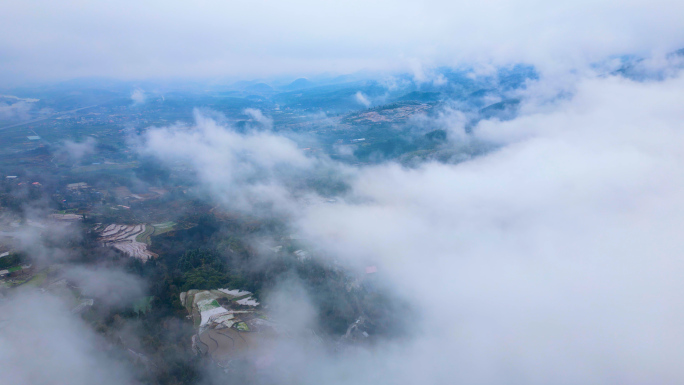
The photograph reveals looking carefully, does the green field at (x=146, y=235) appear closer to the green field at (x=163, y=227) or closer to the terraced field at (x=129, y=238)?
the terraced field at (x=129, y=238)

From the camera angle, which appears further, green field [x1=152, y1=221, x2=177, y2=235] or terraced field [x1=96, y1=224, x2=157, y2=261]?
green field [x1=152, y1=221, x2=177, y2=235]

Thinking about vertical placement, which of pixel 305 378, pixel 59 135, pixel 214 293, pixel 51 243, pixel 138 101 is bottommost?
pixel 305 378

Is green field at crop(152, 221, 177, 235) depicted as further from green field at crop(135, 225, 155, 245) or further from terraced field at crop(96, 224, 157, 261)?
terraced field at crop(96, 224, 157, 261)

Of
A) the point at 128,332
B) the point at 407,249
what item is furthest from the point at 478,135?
the point at 128,332

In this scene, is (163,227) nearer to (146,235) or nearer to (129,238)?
(146,235)

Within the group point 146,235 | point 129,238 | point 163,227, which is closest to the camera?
point 129,238

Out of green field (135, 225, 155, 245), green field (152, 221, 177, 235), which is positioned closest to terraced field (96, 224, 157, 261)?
green field (135, 225, 155, 245)

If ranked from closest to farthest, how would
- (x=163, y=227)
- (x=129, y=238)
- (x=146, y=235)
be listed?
(x=129, y=238)
(x=146, y=235)
(x=163, y=227)

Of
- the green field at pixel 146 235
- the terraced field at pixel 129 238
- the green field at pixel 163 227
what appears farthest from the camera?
the green field at pixel 163 227

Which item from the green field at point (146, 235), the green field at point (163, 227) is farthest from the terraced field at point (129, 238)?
the green field at point (163, 227)

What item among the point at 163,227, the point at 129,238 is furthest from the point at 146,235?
the point at 163,227

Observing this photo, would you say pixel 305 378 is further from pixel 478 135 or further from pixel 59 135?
pixel 59 135
